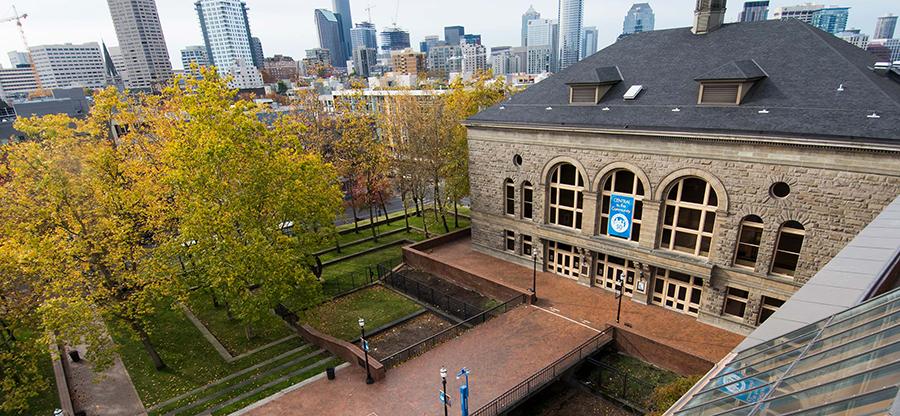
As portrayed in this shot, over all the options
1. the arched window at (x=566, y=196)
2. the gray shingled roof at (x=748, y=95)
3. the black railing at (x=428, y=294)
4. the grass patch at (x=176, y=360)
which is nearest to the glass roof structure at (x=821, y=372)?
the gray shingled roof at (x=748, y=95)

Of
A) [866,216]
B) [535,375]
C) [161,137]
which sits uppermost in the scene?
[161,137]

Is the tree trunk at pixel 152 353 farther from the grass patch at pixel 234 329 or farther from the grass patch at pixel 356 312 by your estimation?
the grass patch at pixel 356 312

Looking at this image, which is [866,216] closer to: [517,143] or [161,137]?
[517,143]

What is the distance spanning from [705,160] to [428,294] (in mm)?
16332

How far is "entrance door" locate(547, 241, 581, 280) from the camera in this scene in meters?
26.1

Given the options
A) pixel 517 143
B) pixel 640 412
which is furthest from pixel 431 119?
pixel 640 412

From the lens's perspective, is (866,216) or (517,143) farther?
(517,143)

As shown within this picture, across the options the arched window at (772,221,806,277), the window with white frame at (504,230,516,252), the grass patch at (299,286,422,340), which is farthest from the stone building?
the grass patch at (299,286,422,340)

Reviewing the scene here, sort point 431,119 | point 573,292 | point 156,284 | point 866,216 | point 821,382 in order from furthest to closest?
point 431,119 → point 573,292 → point 156,284 → point 866,216 → point 821,382

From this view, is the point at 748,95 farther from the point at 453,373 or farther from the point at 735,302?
the point at 453,373

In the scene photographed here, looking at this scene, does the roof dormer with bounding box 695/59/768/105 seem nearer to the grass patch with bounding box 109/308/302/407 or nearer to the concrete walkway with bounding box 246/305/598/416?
the concrete walkway with bounding box 246/305/598/416

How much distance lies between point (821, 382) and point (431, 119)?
30006 millimetres

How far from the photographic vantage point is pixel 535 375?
55.7 feet

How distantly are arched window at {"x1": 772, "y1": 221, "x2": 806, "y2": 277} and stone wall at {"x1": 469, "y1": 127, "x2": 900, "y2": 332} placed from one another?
34cm
